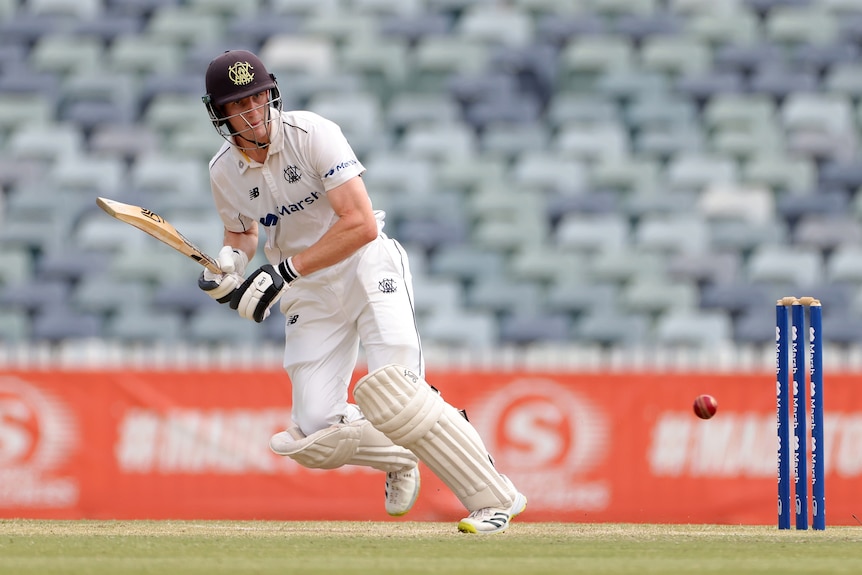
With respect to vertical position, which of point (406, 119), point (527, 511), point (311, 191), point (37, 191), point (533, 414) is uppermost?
point (406, 119)

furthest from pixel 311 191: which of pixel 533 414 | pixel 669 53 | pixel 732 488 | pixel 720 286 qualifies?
pixel 669 53

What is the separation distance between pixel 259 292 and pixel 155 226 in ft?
1.62

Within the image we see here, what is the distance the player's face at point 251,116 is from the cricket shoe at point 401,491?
1.24 metres

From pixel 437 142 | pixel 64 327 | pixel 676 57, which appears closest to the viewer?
pixel 64 327

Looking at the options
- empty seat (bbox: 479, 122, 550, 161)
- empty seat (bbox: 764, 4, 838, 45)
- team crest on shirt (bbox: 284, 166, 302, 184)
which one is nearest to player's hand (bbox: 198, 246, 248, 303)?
team crest on shirt (bbox: 284, 166, 302, 184)

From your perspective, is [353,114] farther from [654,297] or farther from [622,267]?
[654,297]

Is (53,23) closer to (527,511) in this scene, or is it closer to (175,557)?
(527,511)

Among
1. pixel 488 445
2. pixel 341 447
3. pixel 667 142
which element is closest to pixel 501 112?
pixel 667 142

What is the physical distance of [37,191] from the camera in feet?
30.3

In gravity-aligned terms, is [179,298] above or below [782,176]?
below

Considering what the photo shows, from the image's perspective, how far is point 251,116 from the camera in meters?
4.31

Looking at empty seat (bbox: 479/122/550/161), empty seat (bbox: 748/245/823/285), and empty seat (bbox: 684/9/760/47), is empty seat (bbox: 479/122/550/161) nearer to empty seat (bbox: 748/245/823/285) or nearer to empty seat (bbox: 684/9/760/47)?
empty seat (bbox: 684/9/760/47)

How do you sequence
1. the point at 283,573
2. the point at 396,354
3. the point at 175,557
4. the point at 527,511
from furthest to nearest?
the point at 527,511 < the point at 396,354 < the point at 175,557 < the point at 283,573

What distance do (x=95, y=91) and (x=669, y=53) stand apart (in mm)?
4184
